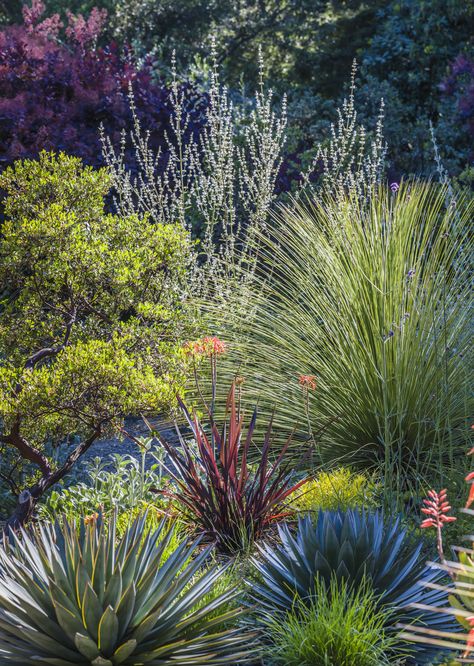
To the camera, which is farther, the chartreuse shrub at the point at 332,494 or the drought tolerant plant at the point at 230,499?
the chartreuse shrub at the point at 332,494

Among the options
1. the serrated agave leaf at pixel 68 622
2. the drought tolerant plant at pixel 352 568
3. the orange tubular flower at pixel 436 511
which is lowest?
the drought tolerant plant at pixel 352 568

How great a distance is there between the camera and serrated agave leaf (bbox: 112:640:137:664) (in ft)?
8.34

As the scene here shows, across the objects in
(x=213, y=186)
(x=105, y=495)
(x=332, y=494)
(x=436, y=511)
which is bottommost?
(x=105, y=495)

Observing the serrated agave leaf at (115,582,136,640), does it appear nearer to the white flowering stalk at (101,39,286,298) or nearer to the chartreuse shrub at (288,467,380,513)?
the chartreuse shrub at (288,467,380,513)

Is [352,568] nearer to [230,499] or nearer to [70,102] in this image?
[230,499]

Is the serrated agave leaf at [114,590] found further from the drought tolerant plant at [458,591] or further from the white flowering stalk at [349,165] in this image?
the white flowering stalk at [349,165]

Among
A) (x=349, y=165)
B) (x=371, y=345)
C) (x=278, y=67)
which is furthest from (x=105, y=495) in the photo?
(x=278, y=67)

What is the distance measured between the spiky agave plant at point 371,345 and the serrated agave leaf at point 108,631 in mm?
2190

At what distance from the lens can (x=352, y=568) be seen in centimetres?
310

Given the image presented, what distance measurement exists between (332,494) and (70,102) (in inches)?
214

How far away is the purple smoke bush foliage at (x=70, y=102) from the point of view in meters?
7.76

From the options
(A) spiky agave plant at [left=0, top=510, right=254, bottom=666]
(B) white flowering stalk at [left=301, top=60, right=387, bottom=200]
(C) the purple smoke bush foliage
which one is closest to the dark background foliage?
(C) the purple smoke bush foliage

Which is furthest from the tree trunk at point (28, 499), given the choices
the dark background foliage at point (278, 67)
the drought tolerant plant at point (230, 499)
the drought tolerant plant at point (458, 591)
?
the dark background foliage at point (278, 67)

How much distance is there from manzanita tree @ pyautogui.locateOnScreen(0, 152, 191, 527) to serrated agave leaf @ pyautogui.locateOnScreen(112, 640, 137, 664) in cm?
148
